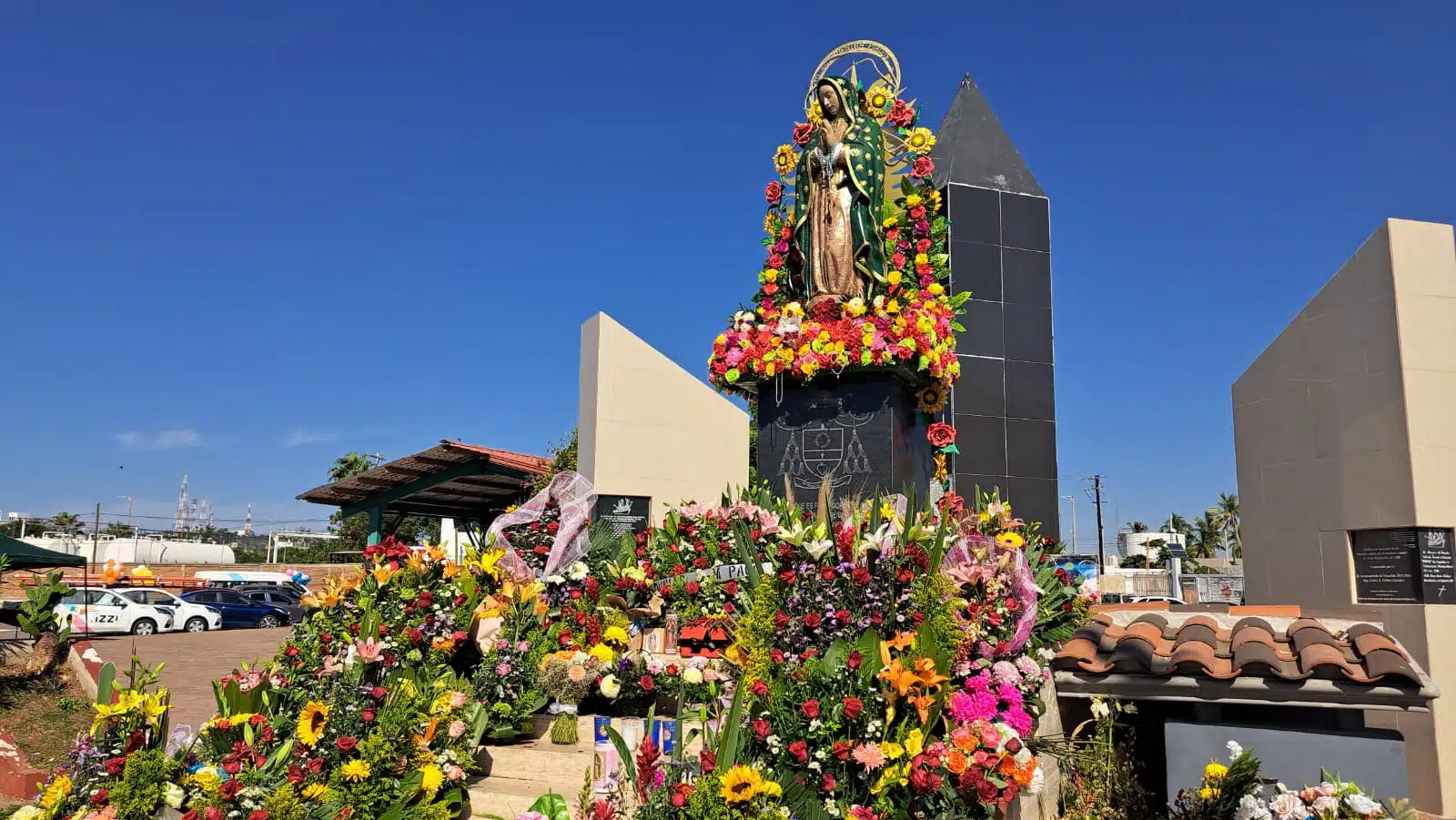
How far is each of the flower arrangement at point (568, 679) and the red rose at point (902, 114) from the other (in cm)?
684

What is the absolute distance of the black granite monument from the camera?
480 inches

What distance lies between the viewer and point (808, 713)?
4.68m

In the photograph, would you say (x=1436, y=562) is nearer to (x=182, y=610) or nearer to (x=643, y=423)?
(x=643, y=423)

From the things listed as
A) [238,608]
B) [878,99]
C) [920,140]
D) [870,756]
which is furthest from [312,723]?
[238,608]

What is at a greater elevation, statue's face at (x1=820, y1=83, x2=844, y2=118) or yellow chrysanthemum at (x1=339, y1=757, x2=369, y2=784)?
statue's face at (x1=820, y1=83, x2=844, y2=118)

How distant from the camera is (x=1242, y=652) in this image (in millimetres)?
5746

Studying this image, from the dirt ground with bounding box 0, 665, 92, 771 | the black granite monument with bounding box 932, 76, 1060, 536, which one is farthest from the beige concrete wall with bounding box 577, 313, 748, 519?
the dirt ground with bounding box 0, 665, 92, 771

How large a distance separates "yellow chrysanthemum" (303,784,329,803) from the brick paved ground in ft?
15.0

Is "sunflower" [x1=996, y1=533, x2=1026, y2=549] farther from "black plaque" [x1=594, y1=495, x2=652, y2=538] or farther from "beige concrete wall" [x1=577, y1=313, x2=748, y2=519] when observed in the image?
"black plaque" [x1=594, y1=495, x2=652, y2=538]

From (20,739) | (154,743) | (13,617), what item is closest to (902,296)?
(154,743)

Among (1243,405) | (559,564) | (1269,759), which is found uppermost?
(1243,405)

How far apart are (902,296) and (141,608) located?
20.7 meters

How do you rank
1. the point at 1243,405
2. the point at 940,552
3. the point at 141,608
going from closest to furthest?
1. the point at 940,552
2. the point at 1243,405
3. the point at 141,608

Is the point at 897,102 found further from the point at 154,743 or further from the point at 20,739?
the point at 20,739
